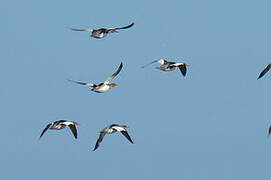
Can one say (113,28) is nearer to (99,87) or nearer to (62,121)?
(99,87)

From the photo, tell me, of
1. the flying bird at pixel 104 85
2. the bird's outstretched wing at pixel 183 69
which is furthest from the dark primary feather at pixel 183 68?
the flying bird at pixel 104 85

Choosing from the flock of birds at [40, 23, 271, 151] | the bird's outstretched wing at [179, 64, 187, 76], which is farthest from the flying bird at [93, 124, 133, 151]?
the bird's outstretched wing at [179, 64, 187, 76]

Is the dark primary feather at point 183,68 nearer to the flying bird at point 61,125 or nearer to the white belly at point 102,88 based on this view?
the white belly at point 102,88

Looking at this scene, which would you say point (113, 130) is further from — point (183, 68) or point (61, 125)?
point (183, 68)

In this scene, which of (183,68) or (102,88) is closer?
(102,88)

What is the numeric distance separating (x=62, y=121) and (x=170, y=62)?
8947 millimetres

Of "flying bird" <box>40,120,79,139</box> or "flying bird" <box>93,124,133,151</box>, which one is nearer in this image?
"flying bird" <box>93,124,133,151</box>

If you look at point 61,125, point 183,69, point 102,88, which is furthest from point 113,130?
point 183,69

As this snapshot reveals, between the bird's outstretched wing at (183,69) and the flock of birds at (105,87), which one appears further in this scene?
the bird's outstretched wing at (183,69)

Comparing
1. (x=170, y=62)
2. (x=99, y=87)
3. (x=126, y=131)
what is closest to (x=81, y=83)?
(x=99, y=87)

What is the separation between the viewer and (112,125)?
1806 inches

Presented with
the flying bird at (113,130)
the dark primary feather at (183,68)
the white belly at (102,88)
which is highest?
the dark primary feather at (183,68)

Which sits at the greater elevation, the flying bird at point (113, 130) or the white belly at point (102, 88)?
the white belly at point (102, 88)

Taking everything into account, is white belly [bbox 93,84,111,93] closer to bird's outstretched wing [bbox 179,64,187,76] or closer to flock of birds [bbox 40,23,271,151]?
flock of birds [bbox 40,23,271,151]
